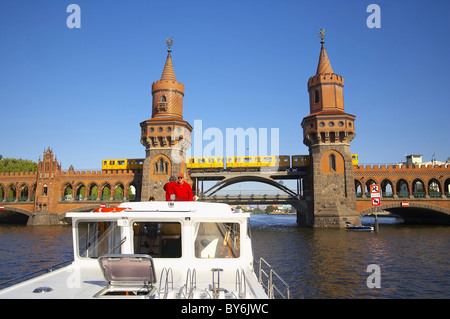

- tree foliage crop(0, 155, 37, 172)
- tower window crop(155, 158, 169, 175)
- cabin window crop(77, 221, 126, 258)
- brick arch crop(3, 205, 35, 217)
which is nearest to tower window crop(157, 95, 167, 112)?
tower window crop(155, 158, 169, 175)

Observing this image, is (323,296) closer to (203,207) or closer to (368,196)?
(203,207)

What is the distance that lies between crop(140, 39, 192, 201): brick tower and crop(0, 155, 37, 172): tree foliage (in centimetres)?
3459

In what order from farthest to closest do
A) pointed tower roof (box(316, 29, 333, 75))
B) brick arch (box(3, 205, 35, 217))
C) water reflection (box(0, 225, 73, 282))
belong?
1. brick arch (box(3, 205, 35, 217))
2. pointed tower roof (box(316, 29, 333, 75))
3. water reflection (box(0, 225, 73, 282))

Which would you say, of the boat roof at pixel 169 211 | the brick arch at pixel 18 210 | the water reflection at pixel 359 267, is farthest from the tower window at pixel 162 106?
the boat roof at pixel 169 211

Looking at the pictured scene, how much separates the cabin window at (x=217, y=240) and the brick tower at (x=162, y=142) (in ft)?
121

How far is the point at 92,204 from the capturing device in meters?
48.6

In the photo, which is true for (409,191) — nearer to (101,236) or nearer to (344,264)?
(344,264)

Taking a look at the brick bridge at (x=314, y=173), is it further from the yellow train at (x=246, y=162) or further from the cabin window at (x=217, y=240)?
the cabin window at (x=217, y=240)

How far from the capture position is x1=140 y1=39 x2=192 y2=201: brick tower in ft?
146

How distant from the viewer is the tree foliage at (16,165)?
64375 mm

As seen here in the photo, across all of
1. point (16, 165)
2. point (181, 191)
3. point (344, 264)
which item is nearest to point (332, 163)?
point (344, 264)

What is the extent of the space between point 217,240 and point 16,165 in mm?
74135

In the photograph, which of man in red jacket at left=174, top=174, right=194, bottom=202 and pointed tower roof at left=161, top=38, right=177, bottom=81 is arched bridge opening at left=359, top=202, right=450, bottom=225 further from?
man in red jacket at left=174, top=174, right=194, bottom=202
